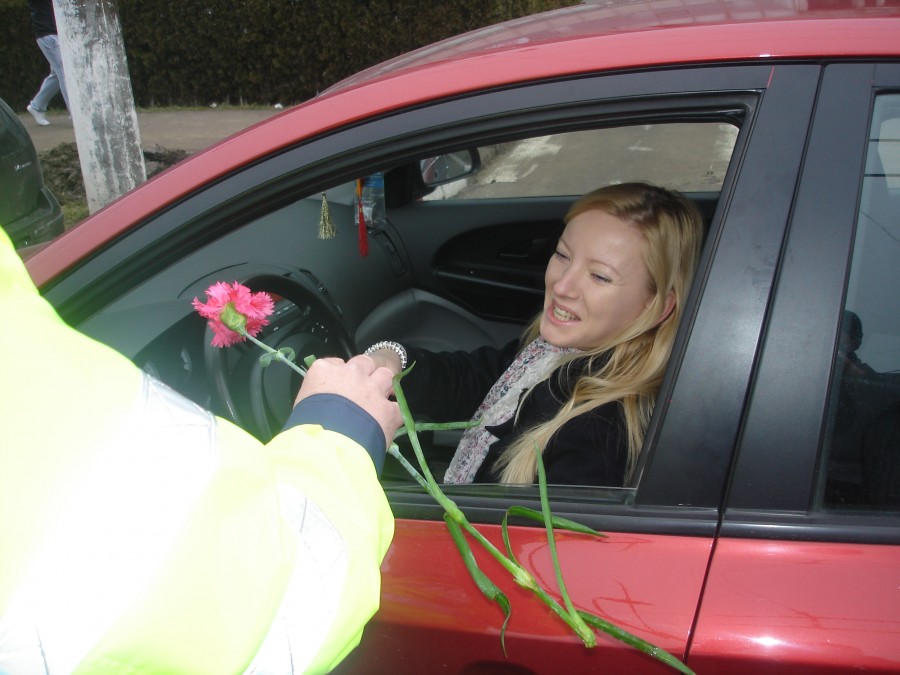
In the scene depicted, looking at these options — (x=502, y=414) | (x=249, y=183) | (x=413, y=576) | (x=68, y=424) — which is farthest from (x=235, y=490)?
(x=502, y=414)

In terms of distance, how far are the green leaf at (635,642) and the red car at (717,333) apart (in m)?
0.02

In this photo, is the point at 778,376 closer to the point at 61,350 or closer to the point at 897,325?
the point at 897,325

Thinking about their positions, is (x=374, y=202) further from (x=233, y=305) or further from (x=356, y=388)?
(x=356, y=388)

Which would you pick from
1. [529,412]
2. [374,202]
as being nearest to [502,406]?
[529,412]

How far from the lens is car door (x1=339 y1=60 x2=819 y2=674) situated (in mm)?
1009

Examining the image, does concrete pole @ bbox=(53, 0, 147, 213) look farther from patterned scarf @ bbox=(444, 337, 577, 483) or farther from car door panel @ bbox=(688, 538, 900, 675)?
car door panel @ bbox=(688, 538, 900, 675)

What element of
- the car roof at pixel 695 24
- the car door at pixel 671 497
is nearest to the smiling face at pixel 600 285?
the car roof at pixel 695 24

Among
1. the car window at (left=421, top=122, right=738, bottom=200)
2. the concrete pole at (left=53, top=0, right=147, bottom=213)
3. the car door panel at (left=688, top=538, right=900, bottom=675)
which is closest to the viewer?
the car door panel at (left=688, top=538, right=900, bottom=675)

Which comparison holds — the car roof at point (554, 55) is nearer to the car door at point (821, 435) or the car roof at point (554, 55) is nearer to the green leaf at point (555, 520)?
the car door at point (821, 435)

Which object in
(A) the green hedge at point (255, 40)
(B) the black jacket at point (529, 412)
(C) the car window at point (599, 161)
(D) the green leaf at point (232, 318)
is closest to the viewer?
(D) the green leaf at point (232, 318)

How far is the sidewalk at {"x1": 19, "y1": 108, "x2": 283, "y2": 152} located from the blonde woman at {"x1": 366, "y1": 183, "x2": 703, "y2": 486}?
6.01 meters

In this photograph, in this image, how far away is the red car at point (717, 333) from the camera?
99 centimetres

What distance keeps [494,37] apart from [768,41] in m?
0.52

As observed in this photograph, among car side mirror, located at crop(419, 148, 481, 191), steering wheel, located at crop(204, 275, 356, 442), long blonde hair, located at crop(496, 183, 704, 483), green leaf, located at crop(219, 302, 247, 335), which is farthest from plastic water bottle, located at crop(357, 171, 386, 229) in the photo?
green leaf, located at crop(219, 302, 247, 335)
